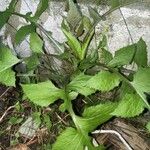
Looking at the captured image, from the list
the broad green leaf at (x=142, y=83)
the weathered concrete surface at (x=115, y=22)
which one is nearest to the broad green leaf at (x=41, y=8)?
the weathered concrete surface at (x=115, y=22)

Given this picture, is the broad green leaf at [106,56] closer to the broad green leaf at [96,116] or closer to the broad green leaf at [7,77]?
the broad green leaf at [96,116]

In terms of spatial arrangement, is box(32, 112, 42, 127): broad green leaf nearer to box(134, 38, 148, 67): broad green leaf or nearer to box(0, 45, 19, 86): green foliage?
box(0, 45, 19, 86): green foliage

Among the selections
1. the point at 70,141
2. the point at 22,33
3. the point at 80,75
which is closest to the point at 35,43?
the point at 22,33

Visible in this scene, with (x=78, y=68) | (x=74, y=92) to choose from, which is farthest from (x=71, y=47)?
(x=74, y=92)

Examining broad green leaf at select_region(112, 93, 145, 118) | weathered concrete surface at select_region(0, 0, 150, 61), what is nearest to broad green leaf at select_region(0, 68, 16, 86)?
weathered concrete surface at select_region(0, 0, 150, 61)

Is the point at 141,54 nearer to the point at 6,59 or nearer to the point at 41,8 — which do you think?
the point at 41,8

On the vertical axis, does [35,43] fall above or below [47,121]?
above
